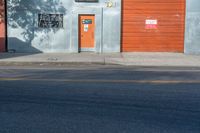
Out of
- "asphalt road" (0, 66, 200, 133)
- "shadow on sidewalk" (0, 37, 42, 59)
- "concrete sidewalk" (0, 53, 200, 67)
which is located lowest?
"asphalt road" (0, 66, 200, 133)

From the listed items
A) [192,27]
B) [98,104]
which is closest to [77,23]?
[192,27]

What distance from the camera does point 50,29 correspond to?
2720cm

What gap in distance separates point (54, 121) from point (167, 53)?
62.8 ft

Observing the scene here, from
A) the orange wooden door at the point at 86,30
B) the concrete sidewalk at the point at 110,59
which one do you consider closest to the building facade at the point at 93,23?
the orange wooden door at the point at 86,30

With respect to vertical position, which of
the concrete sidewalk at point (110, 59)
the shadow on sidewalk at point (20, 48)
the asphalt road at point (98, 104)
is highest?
the shadow on sidewalk at point (20, 48)

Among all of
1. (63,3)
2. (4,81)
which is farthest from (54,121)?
(63,3)

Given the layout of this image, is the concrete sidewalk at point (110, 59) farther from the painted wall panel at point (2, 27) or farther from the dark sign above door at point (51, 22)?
the dark sign above door at point (51, 22)

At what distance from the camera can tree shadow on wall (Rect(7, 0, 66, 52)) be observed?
2708 centimetres

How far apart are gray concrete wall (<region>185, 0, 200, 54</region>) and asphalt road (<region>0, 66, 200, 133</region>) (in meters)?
12.1

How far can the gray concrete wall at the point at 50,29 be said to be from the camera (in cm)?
2706

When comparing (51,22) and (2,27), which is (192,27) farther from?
(2,27)

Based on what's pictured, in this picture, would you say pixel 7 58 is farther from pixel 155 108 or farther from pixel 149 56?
pixel 155 108

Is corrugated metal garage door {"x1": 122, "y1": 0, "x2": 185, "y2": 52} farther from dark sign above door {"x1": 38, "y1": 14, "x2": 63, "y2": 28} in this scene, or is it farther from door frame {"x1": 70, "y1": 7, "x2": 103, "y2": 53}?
dark sign above door {"x1": 38, "y1": 14, "x2": 63, "y2": 28}

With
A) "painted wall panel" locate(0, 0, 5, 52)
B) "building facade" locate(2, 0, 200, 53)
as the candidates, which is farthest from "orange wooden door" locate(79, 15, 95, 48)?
"painted wall panel" locate(0, 0, 5, 52)
